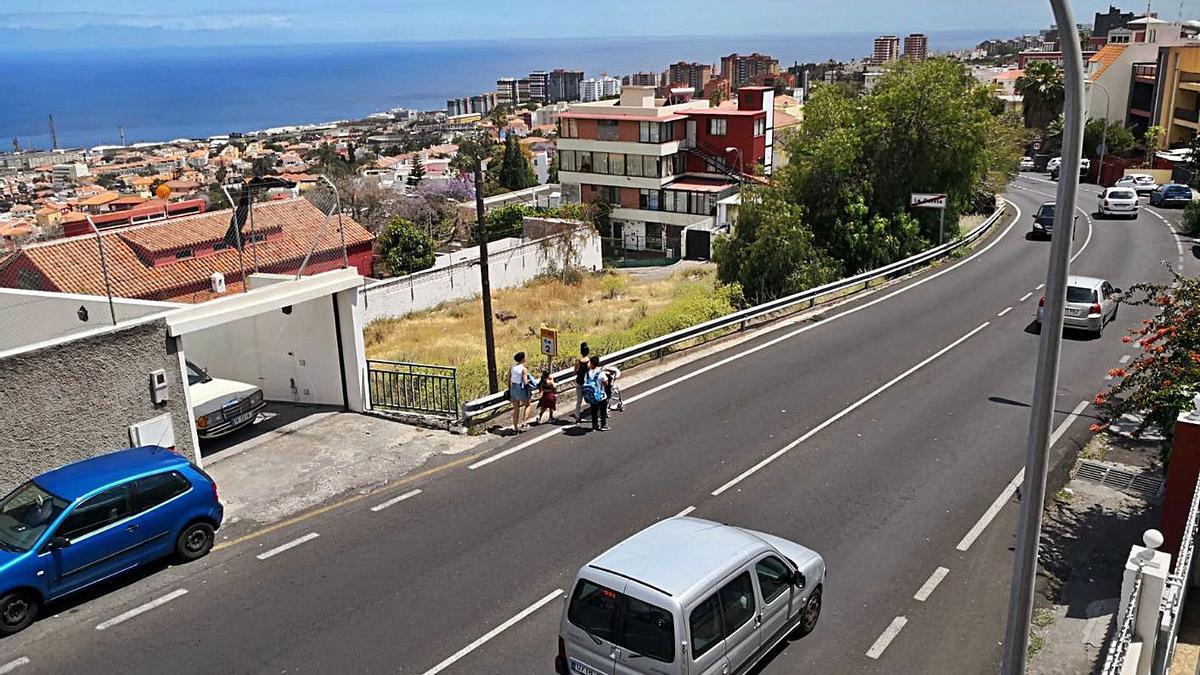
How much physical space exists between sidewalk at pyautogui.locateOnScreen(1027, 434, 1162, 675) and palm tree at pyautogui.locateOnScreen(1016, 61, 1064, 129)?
67151 millimetres

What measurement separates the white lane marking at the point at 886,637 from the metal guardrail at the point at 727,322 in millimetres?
9167

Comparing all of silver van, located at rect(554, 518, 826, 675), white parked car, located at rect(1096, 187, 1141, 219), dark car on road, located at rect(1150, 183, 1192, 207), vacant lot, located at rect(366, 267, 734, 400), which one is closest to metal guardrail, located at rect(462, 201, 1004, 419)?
vacant lot, located at rect(366, 267, 734, 400)

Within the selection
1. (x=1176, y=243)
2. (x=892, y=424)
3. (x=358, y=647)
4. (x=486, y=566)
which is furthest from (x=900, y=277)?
(x=358, y=647)

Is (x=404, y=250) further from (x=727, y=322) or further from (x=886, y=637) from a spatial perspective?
(x=886, y=637)

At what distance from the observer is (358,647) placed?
1007cm

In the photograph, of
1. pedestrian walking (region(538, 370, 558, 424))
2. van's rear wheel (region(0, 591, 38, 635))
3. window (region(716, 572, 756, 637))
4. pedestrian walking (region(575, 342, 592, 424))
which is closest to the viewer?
window (region(716, 572, 756, 637))

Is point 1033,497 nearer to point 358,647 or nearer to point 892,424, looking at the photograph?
point 358,647

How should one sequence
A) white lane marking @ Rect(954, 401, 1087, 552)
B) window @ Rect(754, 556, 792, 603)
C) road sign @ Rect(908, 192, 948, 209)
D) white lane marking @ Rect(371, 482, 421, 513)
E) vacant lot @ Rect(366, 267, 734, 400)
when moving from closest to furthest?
1. window @ Rect(754, 556, 792, 603)
2. white lane marking @ Rect(954, 401, 1087, 552)
3. white lane marking @ Rect(371, 482, 421, 513)
4. vacant lot @ Rect(366, 267, 734, 400)
5. road sign @ Rect(908, 192, 948, 209)

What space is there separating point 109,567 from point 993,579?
37.2 ft

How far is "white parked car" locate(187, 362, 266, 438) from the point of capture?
1642 centimetres

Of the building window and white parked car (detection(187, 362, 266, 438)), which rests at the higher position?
the building window

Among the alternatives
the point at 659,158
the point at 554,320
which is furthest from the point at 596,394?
the point at 659,158

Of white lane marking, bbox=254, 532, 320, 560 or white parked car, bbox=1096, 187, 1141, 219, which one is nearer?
white lane marking, bbox=254, 532, 320, 560

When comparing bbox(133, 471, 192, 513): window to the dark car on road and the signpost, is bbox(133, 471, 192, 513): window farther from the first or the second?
the dark car on road
